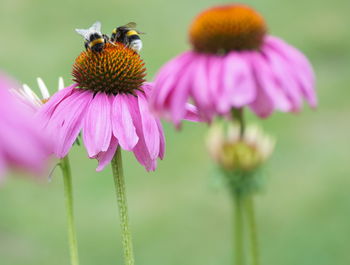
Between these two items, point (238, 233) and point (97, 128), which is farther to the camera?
point (238, 233)

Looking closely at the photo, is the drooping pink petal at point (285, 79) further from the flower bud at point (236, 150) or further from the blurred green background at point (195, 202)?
the blurred green background at point (195, 202)

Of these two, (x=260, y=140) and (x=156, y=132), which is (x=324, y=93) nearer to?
(x=260, y=140)

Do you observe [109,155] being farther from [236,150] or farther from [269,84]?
[236,150]

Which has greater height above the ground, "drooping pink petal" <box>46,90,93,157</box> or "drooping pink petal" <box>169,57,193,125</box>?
"drooping pink petal" <box>169,57,193,125</box>

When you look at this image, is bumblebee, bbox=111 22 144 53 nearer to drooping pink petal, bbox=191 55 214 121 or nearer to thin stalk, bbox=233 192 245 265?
drooping pink petal, bbox=191 55 214 121

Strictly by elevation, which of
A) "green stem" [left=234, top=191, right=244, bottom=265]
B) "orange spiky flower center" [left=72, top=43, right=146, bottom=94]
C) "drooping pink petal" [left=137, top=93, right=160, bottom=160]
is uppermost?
"orange spiky flower center" [left=72, top=43, right=146, bottom=94]

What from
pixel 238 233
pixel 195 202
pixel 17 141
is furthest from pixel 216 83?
pixel 195 202

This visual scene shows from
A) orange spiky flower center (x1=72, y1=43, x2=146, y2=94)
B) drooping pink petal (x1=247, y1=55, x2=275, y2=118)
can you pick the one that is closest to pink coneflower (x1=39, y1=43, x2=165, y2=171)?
orange spiky flower center (x1=72, y1=43, x2=146, y2=94)
